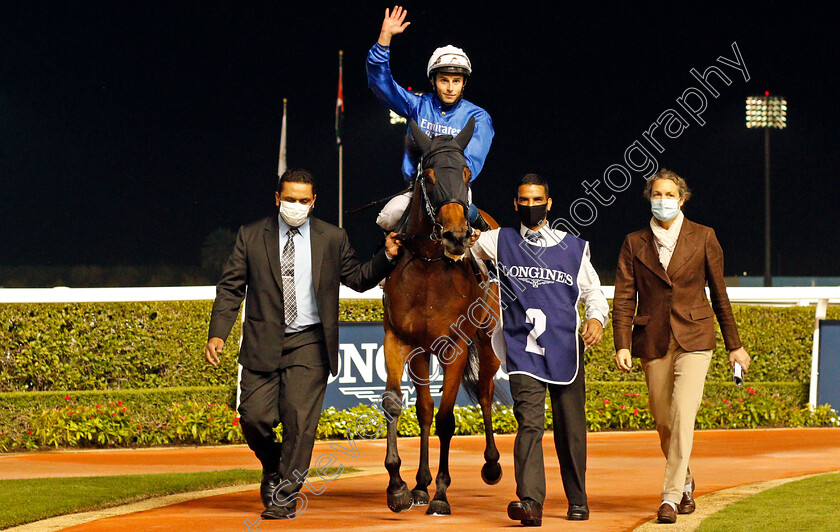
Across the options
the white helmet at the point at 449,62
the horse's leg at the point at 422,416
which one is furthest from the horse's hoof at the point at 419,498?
the white helmet at the point at 449,62

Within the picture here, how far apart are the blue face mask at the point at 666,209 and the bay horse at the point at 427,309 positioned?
3.29 feet

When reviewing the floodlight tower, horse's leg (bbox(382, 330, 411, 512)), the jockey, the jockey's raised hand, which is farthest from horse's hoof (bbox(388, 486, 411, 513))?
the floodlight tower

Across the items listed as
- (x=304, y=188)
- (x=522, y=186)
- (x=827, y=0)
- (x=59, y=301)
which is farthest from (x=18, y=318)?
(x=827, y=0)

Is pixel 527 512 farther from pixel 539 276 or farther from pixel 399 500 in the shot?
pixel 539 276

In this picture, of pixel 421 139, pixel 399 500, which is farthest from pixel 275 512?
pixel 421 139

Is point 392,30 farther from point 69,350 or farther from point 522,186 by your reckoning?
point 69,350

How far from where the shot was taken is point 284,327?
17.1 feet

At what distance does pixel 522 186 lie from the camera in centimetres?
524

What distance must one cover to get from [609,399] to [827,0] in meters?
26.5

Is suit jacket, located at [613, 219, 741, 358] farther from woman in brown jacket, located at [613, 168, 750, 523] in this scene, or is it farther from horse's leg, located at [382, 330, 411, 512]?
horse's leg, located at [382, 330, 411, 512]

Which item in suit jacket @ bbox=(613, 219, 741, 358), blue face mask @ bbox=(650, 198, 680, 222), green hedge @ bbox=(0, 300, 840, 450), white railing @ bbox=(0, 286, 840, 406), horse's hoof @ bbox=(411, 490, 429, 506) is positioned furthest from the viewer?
white railing @ bbox=(0, 286, 840, 406)

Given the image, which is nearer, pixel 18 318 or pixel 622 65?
pixel 18 318

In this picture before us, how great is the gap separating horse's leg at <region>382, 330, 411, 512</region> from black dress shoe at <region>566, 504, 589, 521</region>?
2.83 feet

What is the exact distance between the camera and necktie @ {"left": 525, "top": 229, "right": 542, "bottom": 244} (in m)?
5.21
